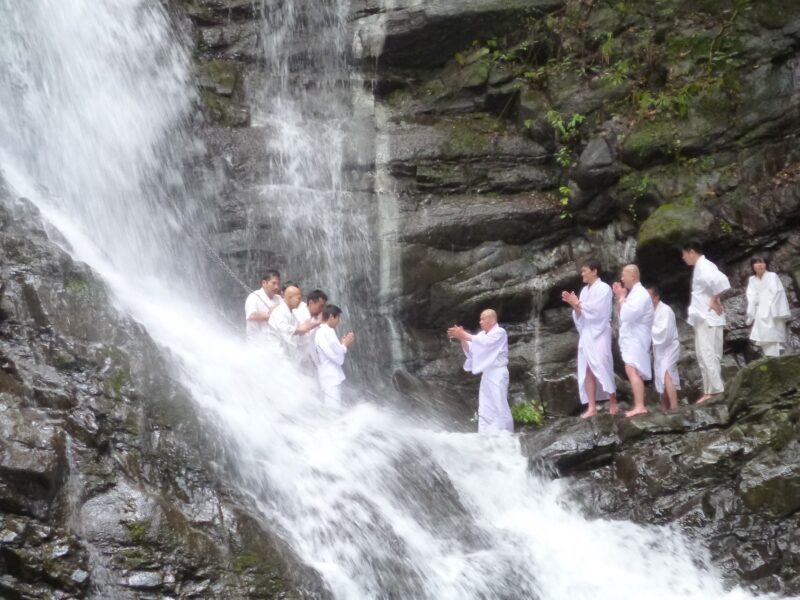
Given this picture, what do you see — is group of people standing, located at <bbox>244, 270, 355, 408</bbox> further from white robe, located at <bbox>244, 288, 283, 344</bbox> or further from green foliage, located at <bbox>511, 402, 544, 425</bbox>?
green foliage, located at <bbox>511, 402, 544, 425</bbox>

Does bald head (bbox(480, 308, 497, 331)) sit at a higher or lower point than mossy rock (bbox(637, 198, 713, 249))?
lower

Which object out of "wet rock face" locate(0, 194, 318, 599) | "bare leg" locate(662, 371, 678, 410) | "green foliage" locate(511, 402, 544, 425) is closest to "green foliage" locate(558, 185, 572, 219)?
"green foliage" locate(511, 402, 544, 425)

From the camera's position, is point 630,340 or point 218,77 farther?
point 218,77

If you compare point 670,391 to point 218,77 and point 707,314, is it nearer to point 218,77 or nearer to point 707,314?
point 707,314

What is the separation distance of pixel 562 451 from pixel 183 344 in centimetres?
450

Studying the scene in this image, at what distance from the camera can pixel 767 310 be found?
12211mm

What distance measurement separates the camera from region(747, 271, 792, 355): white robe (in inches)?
480

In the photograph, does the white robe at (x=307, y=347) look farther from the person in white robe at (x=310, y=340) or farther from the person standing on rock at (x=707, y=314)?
the person standing on rock at (x=707, y=314)

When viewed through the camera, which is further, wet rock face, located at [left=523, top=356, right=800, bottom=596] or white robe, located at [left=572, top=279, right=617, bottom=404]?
white robe, located at [left=572, top=279, right=617, bottom=404]

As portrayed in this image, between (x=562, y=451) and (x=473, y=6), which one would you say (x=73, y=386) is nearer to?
(x=562, y=451)

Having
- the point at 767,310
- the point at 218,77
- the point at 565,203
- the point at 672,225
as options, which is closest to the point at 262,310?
the point at 565,203

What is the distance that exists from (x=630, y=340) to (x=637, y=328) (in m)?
0.18

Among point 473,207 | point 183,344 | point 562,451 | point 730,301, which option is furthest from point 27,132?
point 730,301

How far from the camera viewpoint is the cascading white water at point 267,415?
314 inches
